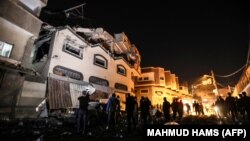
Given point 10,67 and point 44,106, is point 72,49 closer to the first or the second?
point 44,106

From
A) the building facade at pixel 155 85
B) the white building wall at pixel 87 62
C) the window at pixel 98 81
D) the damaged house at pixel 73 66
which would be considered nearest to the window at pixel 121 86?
the damaged house at pixel 73 66

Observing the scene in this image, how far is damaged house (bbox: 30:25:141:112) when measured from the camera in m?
16.9

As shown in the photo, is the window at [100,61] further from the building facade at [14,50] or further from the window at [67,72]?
the building facade at [14,50]

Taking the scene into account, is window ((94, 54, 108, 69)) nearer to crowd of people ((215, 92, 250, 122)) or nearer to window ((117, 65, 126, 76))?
window ((117, 65, 126, 76))

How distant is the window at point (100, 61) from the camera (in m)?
24.4

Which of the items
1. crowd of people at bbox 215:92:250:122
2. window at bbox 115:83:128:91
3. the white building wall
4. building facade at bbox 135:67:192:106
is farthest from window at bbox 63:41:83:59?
building facade at bbox 135:67:192:106

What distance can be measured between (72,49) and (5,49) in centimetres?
854

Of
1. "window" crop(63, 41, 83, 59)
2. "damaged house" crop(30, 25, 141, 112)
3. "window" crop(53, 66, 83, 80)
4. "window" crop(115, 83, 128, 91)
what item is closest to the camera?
"damaged house" crop(30, 25, 141, 112)

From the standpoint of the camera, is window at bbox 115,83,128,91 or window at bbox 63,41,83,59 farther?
window at bbox 115,83,128,91

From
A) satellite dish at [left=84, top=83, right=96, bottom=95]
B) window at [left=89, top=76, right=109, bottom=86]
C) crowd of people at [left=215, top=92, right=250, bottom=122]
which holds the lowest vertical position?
crowd of people at [left=215, top=92, right=250, bottom=122]

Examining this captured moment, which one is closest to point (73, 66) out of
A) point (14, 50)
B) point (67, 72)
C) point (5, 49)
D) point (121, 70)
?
point (67, 72)

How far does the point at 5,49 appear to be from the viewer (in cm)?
1265

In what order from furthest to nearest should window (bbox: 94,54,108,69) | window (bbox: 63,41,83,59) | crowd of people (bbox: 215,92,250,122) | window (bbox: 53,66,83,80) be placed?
1. window (bbox: 94,54,108,69)
2. window (bbox: 63,41,83,59)
3. window (bbox: 53,66,83,80)
4. crowd of people (bbox: 215,92,250,122)

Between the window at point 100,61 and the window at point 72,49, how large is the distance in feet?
9.88
